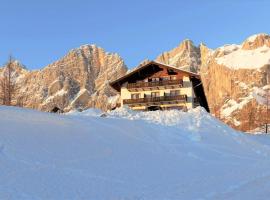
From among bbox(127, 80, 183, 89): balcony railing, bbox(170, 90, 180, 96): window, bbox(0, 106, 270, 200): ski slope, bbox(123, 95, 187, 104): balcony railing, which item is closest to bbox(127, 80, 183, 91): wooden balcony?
bbox(127, 80, 183, 89): balcony railing

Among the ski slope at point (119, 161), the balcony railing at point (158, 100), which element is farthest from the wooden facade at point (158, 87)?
the ski slope at point (119, 161)

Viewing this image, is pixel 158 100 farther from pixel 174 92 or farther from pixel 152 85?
pixel 174 92

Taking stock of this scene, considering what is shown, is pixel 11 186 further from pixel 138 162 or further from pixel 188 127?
pixel 188 127

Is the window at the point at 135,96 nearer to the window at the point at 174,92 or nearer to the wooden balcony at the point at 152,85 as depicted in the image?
the wooden balcony at the point at 152,85

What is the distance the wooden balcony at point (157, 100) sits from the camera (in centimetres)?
6112

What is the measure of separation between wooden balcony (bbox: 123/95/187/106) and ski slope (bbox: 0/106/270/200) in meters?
25.4

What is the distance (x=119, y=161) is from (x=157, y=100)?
4041 centimetres

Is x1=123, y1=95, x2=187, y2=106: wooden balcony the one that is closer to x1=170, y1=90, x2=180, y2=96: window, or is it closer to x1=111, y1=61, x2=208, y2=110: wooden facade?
x1=111, y1=61, x2=208, y2=110: wooden facade

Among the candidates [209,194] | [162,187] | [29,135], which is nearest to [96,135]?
[29,135]

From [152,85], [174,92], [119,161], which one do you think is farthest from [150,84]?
[119,161]

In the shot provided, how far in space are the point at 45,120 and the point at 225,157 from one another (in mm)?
11958

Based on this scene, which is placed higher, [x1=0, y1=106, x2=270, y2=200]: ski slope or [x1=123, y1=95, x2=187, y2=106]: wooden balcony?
[x1=123, y1=95, x2=187, y2=106]: wooden balcony

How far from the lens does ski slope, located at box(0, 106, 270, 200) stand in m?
17.0

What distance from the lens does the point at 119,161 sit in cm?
2270
